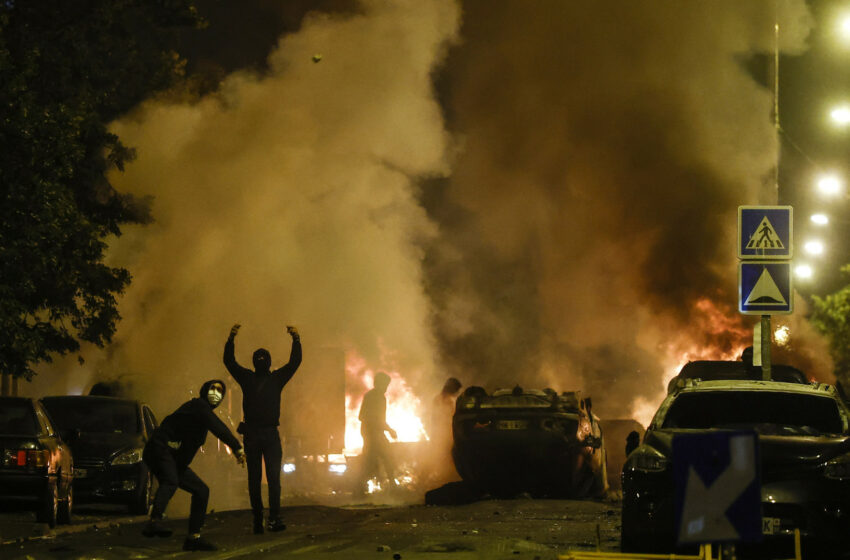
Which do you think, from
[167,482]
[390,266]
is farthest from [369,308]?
[167,482]

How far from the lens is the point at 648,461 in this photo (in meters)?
9.82

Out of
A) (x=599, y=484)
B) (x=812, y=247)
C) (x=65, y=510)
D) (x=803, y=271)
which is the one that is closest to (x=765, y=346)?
(x=599, y=484)

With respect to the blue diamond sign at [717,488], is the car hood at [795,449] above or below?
above

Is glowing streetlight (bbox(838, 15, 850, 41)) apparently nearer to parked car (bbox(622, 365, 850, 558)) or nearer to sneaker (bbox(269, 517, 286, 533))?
parked car (bbox(622, 365, 850, 558))

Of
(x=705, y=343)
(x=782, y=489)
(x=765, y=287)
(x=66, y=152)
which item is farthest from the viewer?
(x=705, y=343)

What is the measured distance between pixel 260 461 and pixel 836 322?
37.3 meters

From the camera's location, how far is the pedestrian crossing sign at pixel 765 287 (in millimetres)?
12977

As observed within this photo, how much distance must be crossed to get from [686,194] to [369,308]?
427 inches

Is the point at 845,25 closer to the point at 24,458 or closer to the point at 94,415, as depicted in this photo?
the point at 94,415

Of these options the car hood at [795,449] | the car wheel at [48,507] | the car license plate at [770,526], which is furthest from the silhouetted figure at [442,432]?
the car license plate at [770,526]

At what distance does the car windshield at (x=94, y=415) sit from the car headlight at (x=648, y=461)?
952cm

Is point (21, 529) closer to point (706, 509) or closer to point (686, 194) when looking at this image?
point (706, 509)

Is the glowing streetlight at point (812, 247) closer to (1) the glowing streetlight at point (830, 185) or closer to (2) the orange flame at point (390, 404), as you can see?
(1) the glowing streetlight at point (830, 185)

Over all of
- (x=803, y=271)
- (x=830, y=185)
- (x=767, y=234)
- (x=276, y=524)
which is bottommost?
(x=276, y=524)
